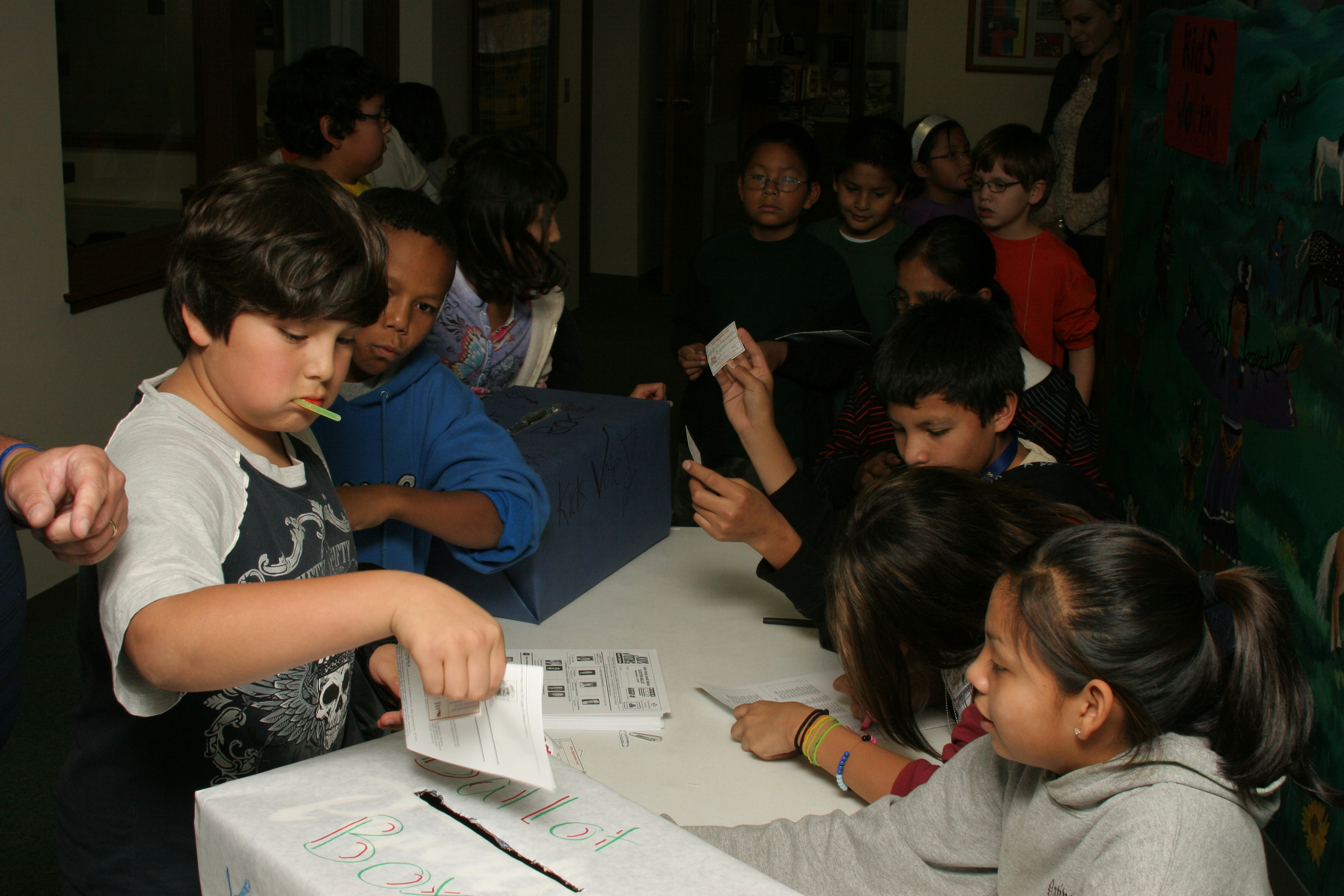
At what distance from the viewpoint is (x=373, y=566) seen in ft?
4.69

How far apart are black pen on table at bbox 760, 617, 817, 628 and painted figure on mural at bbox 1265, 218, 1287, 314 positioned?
4.31 feet

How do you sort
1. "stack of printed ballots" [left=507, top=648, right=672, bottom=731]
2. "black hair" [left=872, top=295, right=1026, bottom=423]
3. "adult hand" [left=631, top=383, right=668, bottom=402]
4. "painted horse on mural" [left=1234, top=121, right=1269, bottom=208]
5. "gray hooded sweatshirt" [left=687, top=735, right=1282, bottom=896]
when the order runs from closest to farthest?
1. "gray hooded sweatshirt" [left=687, top=735, right=1282, bottom=896]
2. "stack of printed ballots" [left=507, top=648, right=672, bottom=731]
3. "black hair" [left=872, top=295, right=1026, bottom=423]
4. "adult hand" [left=631, top=383, right=668, bottom=402]
5. "painted horse on mural" [left=1234, top=121, right=1269, bottom=208]

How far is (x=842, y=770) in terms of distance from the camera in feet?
3.97

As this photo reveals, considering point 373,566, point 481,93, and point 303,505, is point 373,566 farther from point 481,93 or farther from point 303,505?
point 481,93

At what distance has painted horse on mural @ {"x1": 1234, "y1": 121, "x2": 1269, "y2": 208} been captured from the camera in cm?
239

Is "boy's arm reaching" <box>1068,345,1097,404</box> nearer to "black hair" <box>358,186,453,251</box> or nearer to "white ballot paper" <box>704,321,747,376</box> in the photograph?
"white ballot paper" <box>704,321,747,376</box>

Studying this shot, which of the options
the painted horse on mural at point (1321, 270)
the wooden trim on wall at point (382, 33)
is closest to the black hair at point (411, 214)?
the painted horse on mural at point (1321, 270)

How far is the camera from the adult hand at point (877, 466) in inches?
81.4

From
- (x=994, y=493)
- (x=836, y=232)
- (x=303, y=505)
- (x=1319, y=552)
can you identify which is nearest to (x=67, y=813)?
(x=303, y=505)

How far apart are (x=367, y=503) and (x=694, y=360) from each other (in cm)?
134

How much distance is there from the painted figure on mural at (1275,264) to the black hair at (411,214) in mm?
1717

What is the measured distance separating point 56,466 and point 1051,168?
297 centimetres

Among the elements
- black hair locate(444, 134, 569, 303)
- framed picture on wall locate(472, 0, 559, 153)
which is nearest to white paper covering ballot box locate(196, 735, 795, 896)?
black hair locate(444, 134, 569, 303)

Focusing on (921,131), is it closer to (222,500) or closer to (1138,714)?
(1138,714)
